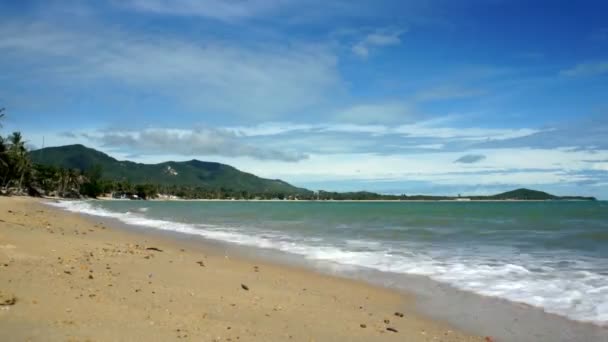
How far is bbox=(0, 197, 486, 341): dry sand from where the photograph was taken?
544 centimetres

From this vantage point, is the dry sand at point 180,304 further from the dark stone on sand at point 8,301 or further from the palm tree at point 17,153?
the palm tree at point 17,153

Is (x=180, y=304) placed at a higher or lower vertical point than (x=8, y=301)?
lower

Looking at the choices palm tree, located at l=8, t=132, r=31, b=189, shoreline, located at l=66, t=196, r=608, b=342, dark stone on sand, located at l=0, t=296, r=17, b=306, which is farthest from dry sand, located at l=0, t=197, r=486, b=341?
palm tree, located at l=8, t=132, r=31, b=189

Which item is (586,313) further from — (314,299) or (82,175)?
(82,175)

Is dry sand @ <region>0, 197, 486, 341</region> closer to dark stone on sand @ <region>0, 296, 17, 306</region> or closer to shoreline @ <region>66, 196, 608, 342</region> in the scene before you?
dark stone on sand @ <region>0, 296, 17, 306</region>

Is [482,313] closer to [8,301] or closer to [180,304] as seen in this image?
[180,304]

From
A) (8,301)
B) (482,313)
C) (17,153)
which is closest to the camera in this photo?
(8,301)

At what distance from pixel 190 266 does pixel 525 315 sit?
6.73 m

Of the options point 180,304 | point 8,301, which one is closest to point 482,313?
point 180,304

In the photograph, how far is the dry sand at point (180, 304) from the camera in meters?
5.44

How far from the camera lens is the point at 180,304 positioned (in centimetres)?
674

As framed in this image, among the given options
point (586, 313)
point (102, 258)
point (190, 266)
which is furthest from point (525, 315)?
point (102, 258)

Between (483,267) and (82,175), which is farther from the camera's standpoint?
(82,175)

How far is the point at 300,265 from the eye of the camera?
12742 mm
